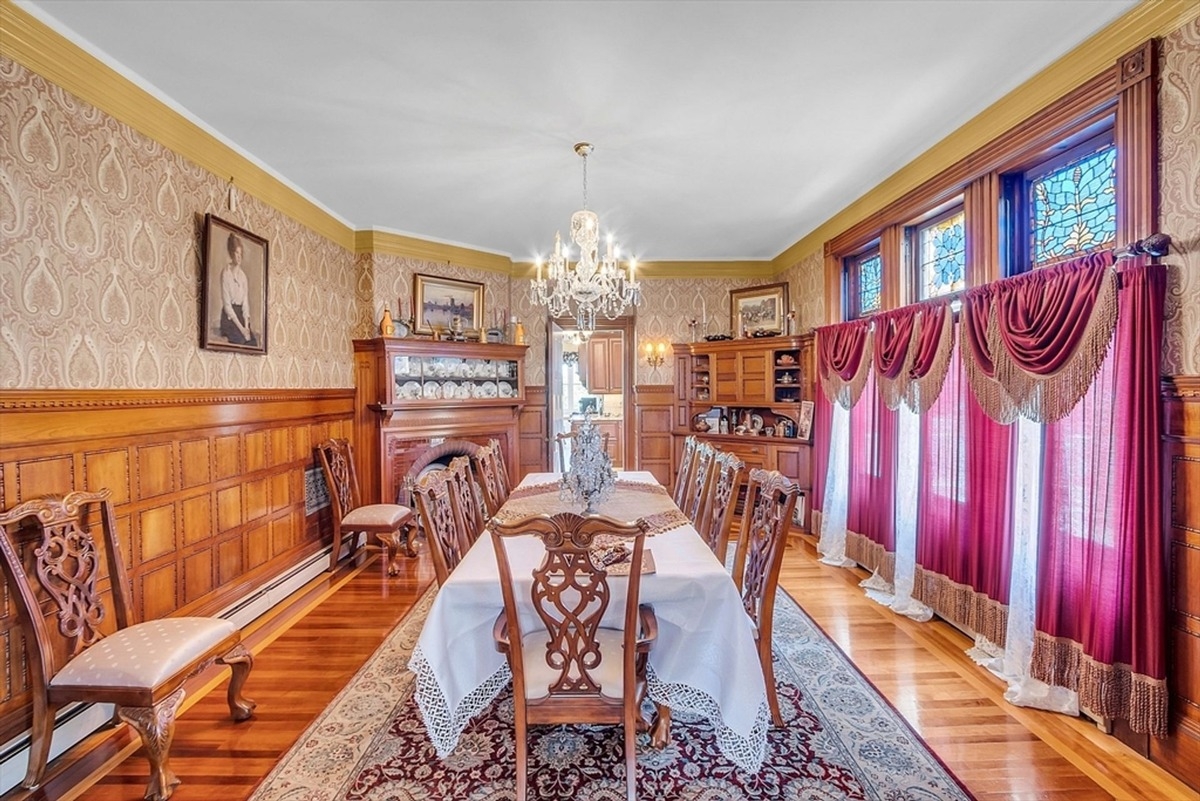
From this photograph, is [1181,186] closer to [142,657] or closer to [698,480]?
[698,480]

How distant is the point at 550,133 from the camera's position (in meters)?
3.00

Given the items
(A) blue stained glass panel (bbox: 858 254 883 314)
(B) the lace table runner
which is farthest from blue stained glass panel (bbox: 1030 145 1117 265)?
Answer: (B) the lace table runner

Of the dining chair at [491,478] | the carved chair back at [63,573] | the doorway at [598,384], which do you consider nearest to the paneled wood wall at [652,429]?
the doorway at [598,384]

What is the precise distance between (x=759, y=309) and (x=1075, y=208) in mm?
3500

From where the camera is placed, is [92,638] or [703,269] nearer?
[92,638]

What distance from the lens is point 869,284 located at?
4.30 m

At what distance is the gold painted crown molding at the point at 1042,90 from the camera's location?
1.96m

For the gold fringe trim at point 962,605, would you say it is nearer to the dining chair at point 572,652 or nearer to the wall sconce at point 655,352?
the dining chair at point 572,652

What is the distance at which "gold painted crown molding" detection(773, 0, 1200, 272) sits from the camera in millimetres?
1958

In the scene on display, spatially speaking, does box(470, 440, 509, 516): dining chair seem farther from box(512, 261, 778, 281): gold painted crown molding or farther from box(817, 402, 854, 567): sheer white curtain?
box(512, 261, 778, 281): gold painted crown molding

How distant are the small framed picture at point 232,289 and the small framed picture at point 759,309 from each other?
4.70 meters

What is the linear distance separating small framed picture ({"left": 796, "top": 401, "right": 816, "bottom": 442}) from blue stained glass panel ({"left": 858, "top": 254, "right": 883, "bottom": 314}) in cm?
101

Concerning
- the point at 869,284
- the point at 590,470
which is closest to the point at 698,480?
the point at 590,470

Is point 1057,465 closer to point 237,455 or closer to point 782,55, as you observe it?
point 782,55
